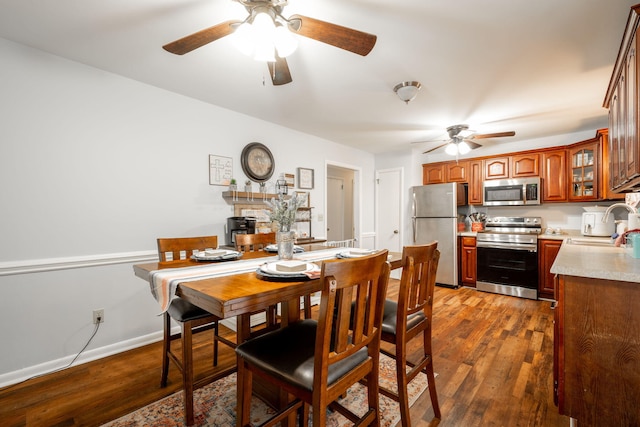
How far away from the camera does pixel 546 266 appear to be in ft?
12.4

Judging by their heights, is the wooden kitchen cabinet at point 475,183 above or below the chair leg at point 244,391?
above

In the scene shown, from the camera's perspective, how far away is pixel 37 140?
6.70 ft

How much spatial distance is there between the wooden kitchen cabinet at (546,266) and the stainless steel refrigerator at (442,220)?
104cm

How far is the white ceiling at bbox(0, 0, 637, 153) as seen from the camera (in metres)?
1.62

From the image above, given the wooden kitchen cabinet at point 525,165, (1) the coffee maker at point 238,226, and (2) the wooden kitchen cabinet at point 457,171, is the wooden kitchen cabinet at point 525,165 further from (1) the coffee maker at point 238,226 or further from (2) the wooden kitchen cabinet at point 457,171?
(1) the coffee maker at point 238,226

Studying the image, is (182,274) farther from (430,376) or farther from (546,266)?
(546,266)

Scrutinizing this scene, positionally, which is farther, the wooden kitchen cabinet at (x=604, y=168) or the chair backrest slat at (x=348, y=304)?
the wooden kitchen cabinet at (x=604, y=168)

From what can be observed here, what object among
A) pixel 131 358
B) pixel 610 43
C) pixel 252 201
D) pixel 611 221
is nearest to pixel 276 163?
pixel 252 201

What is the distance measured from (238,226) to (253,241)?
631 millimetres

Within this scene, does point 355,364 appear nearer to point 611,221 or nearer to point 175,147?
point 175,147

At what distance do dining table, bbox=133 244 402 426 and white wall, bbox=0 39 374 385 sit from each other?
114 centimetres

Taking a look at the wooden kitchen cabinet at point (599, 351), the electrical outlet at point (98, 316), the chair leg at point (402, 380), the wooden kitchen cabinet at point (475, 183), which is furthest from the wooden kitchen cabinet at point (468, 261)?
the electrical outlet at point (98, 316)

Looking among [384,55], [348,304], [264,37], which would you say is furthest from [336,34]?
[348,304]

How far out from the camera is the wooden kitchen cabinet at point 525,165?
13.6ft
